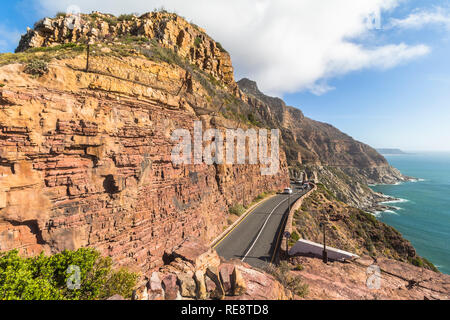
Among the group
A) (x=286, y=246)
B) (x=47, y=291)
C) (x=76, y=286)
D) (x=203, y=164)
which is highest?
(x=203, y=164)

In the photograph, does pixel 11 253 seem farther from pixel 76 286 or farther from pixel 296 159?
pixel 296 159

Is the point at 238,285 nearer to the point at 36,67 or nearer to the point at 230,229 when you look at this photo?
the point at 36,67

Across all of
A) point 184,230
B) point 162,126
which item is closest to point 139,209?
point 184,230

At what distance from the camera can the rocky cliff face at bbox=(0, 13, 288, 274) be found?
952 cm

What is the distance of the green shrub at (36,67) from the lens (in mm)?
10438

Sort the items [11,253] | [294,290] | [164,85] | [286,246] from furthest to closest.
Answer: [286,246], [164,85], [294,290], [11,253]

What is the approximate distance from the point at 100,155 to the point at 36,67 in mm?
5719

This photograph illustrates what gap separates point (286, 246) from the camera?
2050 cm

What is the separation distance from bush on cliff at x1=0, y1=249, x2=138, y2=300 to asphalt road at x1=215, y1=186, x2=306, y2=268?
12.7 meters

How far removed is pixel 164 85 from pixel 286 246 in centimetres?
2083

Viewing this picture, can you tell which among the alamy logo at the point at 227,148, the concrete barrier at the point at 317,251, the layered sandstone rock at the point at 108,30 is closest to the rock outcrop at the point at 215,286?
the concrete barrier at the point at 317,251

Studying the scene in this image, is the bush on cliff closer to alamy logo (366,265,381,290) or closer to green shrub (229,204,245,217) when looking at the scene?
alamy logo (366,265,381,290)

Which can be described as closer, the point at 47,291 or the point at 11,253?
the point at 47,291

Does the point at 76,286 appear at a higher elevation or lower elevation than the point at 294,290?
higher
